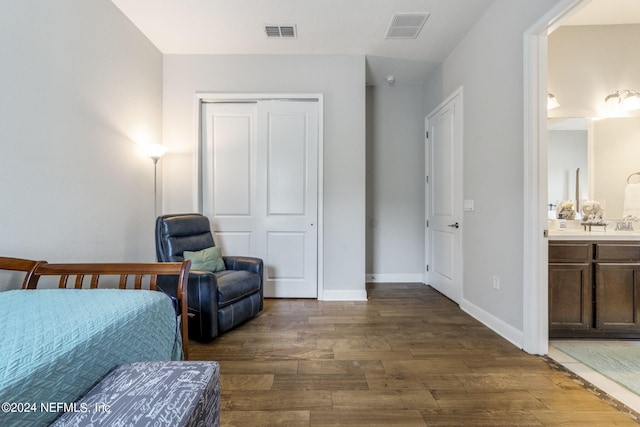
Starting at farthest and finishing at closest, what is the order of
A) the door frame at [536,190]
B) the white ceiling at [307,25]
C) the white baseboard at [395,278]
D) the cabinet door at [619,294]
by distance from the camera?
the white baseboard at [395,278] → the white ceiling at [307,25] → the cabinet door at [619,294] → the door frame at [536,190]

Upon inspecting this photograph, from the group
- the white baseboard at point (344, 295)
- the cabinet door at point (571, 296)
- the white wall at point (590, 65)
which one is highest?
the white wall at point (590, 65)

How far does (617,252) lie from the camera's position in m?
2.14

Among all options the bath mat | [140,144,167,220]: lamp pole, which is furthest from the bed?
the bath mat

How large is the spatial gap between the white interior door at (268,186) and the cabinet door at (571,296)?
7.27ft

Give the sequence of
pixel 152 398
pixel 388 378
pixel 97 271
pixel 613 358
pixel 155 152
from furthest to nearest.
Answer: pixel 155 152 → pixel 613 358 → pixel 388 378 → pixel 97 271 → pixel 152 398

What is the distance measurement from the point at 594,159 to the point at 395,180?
2106 mm

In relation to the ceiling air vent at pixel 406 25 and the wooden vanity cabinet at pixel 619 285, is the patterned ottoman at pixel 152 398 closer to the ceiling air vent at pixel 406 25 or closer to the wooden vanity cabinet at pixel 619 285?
the wooden vanity cabinet at pixel 619 285

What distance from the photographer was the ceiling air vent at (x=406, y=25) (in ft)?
8.57

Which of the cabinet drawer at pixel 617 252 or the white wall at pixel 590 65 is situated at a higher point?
the white wall at pixel 590 65

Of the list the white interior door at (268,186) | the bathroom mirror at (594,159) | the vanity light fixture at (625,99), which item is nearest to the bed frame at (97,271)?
the white interior door at (268,186)

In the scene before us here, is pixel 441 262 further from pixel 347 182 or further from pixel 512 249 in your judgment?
pixel 347 182

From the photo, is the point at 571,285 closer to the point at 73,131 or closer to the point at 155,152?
the point at 155,152

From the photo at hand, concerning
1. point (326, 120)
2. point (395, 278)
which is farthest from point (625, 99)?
point (395, 278)

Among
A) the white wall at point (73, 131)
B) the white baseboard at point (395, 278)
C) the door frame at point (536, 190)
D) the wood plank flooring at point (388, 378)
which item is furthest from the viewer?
the white baseboard at point (395, 278)
